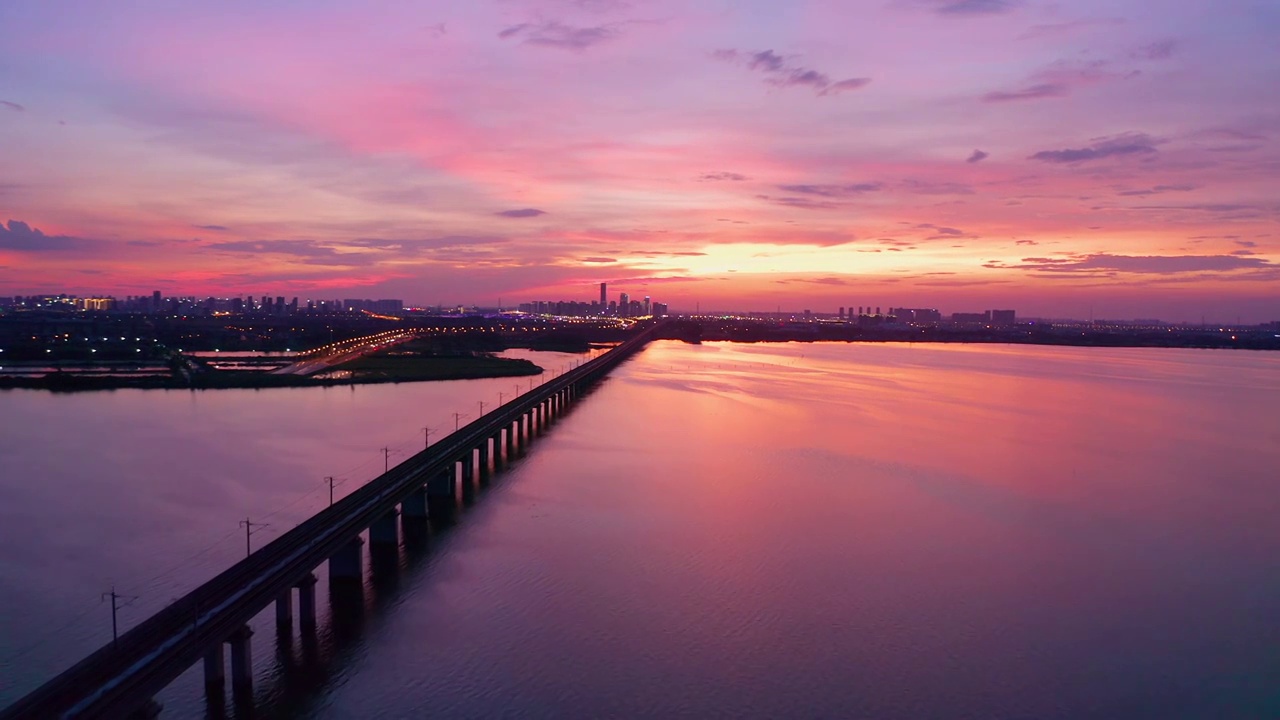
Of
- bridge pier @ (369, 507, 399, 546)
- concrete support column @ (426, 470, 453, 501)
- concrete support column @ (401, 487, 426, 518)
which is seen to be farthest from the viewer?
concrete support column @ (426, 470, 453, 501)

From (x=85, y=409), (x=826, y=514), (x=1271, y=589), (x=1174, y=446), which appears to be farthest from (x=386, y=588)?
(x=1174, y=446)

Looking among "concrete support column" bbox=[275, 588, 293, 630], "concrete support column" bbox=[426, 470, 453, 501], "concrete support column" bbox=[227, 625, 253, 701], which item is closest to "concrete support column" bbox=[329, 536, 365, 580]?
"concrete support column" bbox=[275, 588, 293, 630]

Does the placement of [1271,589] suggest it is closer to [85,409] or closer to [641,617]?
[641,617]

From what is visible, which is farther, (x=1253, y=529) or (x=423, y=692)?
(x=1253, y=529)

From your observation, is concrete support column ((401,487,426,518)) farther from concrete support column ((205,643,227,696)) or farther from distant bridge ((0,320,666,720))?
concrete support column ((205,643,227,696))

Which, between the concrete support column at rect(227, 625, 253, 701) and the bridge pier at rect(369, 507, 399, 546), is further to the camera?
the bridge pier at rect(369, 507, 399, 546)

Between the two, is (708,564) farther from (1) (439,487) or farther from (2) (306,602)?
(1) (439,487)
